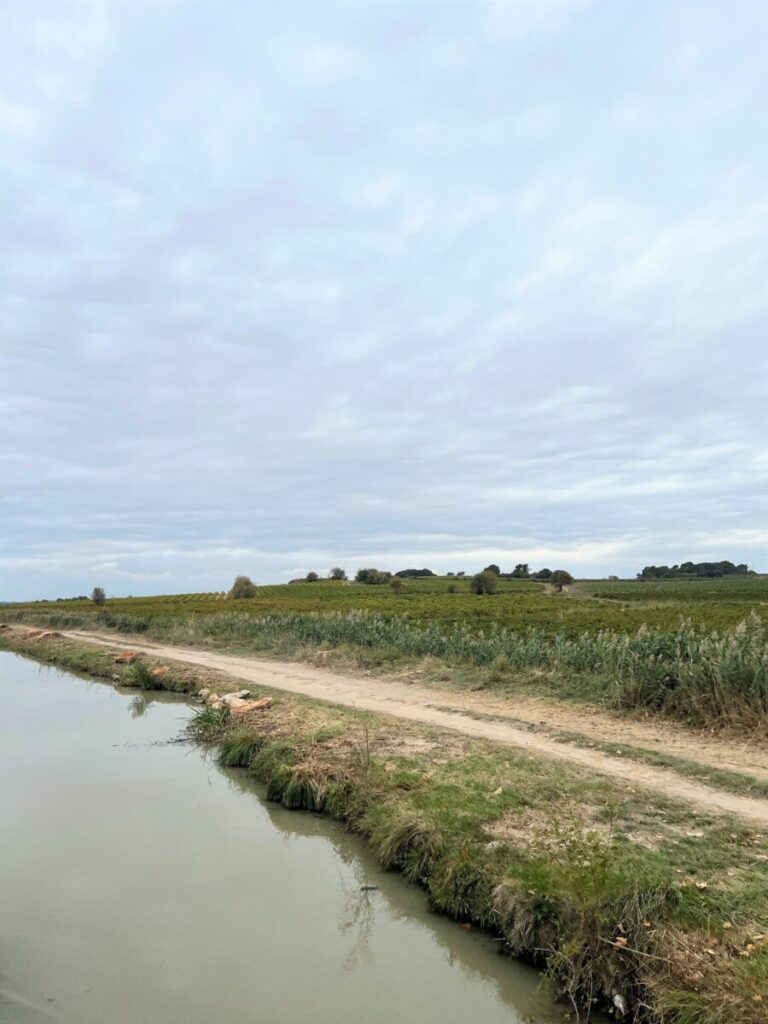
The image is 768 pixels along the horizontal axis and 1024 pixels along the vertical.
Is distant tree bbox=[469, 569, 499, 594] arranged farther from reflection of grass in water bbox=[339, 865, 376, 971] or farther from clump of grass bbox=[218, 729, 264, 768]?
reflection of grass in water bbox=[339, 865, 376, 971]

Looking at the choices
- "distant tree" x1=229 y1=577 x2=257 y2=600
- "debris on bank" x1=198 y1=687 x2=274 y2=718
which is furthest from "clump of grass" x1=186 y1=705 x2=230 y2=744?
"distant tree" x1=229 y1=577 x2=257 y2=600

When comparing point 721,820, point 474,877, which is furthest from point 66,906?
point 721,820

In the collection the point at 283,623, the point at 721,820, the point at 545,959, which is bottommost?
the point at 545,959

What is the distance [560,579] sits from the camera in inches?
3580

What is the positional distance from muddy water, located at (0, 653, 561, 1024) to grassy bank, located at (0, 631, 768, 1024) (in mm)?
319

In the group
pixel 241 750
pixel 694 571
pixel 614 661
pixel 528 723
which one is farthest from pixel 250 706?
pixel 694 571

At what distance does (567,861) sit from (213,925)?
3.04 m

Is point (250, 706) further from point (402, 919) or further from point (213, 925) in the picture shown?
point (402, 919)

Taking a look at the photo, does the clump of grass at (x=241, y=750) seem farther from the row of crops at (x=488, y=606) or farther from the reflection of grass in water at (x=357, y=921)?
the row of crops at (x=488, y=606)

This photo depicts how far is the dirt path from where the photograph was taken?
7.82m

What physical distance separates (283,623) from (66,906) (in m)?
21.4

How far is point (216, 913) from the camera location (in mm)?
5703

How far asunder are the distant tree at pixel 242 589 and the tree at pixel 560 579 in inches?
1636

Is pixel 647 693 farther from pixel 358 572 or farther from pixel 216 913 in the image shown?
pixel 358 572
